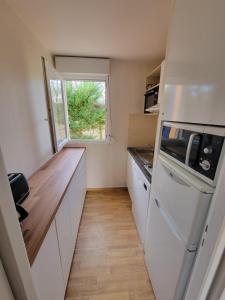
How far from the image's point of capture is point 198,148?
0.69 metres

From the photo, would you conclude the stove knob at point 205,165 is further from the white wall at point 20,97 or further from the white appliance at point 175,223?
the white wall at point 20,97

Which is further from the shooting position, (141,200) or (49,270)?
(141,200)

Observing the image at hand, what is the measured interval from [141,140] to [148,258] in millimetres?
1747

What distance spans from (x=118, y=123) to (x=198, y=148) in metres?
1.90

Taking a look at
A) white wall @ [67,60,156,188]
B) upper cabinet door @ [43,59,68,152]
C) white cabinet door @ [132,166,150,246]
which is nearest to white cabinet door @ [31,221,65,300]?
white cabinet door @ [132,166,150,246]

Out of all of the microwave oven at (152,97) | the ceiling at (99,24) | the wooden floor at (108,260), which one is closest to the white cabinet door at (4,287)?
the wooden floor at (108,260)

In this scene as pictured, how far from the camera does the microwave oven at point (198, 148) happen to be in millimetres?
587

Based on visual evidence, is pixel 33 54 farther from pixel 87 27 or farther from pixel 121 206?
pixel 121 206

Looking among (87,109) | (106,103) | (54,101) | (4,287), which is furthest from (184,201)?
(87,109)

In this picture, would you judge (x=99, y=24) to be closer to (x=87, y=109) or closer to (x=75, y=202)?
(x=87, y=109)

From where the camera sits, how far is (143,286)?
128 cm

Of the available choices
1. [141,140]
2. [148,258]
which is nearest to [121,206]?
[148,258]

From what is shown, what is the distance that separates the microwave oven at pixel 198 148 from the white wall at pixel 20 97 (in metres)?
1.18

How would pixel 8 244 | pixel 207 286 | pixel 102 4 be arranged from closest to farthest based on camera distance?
1. pixel 8 244
2. pixel 207 286
3. pixel 102 4
